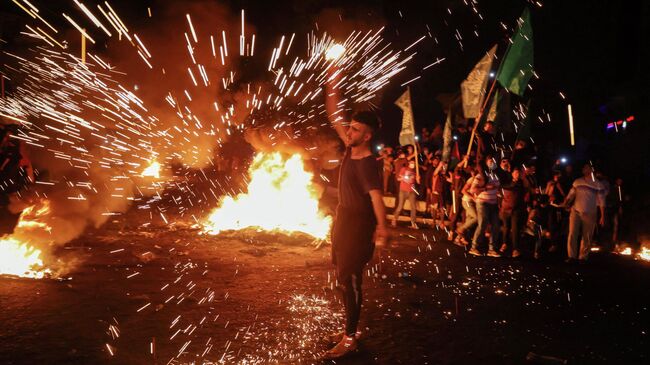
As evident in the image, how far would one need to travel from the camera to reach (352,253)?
4.20 meters

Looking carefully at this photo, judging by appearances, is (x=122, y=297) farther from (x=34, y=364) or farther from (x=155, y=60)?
(x=155, y=60)

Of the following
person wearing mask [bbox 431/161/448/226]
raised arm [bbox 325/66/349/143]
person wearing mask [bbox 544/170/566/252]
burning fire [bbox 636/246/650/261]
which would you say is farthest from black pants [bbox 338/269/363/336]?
raised arm [bbox 325/66/349/143]

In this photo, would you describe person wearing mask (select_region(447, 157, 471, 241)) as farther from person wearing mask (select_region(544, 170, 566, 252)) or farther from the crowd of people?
person wearing mask (select_region(544, 170, 566, 252))

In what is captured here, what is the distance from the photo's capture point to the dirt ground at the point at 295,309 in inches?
161

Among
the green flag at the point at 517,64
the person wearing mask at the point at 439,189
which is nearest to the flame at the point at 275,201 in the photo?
the person wearing mask at the point at 439,189

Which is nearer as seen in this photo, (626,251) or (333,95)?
(626,251)

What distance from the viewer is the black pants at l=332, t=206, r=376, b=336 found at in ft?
13.7

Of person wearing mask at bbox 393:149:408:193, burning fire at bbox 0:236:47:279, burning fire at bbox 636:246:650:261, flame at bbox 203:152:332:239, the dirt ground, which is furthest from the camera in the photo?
person wearing mask at bbox 393:149:408:193

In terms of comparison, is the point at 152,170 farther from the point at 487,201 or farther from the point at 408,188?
the point at 487,201

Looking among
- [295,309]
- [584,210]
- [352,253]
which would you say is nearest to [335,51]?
[584,210]

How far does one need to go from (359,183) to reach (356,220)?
36cm

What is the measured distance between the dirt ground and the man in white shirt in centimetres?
56

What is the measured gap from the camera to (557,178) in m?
9.62

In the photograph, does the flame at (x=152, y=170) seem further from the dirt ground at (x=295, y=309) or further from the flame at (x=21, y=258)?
the flame at (x=21, y=258)
